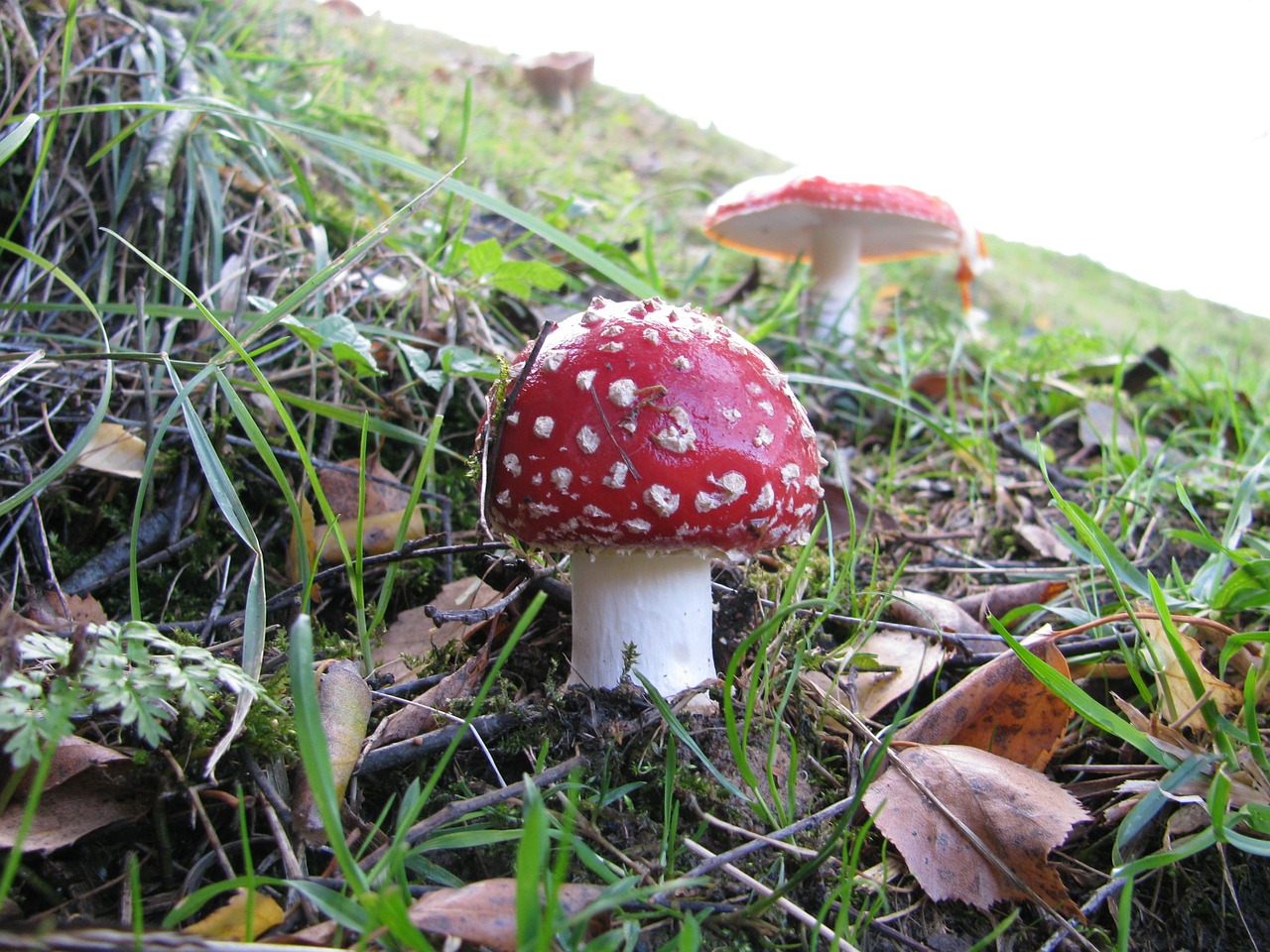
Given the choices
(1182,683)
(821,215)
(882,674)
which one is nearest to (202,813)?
(882,674)

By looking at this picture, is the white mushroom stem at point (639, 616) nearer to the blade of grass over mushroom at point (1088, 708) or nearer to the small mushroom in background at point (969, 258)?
the blade of grass over mushroom at point (1088, 708)

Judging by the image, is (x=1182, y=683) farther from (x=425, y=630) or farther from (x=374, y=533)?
(x=374, y=533)

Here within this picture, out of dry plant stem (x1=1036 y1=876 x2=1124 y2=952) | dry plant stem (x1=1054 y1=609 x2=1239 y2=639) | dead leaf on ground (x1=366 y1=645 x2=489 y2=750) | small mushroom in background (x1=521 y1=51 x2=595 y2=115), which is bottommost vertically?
dead leaf on ground (x1=366 y1=645 x2=489 y2=750)

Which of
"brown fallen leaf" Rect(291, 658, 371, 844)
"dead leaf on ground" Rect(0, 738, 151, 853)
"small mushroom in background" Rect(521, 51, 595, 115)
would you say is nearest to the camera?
"dead leaf on ground" Rect(0, 738, 151, 853)

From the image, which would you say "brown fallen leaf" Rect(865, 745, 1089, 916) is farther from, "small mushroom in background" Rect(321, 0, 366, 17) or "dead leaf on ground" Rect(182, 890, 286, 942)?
"small mushroom in background" Rect(321, 0, 366, 17)

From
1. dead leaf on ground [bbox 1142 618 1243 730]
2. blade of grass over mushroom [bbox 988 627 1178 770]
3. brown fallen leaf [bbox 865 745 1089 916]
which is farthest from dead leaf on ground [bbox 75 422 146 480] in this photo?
dead leaf on ground [bbox 1142 618 1243 730]

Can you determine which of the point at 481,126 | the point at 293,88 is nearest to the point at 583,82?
the point at 481,126

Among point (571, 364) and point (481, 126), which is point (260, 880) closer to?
point (571, 364)

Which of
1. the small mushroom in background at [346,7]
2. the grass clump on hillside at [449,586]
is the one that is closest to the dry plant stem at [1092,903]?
the grass clump on hillside at [449,586]
